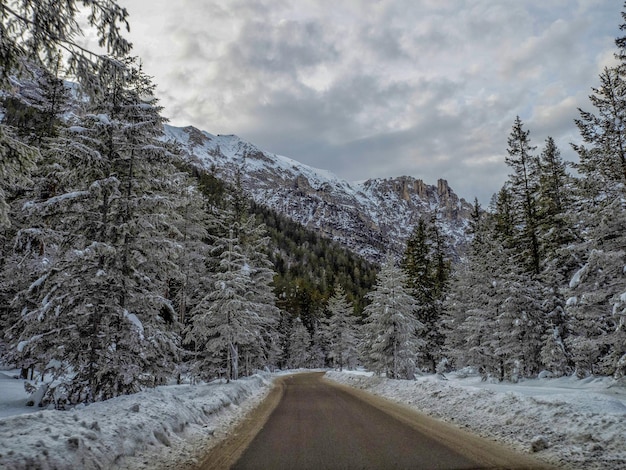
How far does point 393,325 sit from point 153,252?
63.3ft

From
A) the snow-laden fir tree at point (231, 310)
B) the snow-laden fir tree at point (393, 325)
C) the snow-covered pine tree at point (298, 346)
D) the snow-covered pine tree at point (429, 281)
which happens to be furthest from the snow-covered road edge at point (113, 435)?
the snow-covered pine tree at point (298, 346)

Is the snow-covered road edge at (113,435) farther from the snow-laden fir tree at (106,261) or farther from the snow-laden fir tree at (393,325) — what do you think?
the snow-laden fir tree at (393,325)

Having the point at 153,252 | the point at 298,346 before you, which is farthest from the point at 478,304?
the point at 298,346

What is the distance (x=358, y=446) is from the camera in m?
7.86

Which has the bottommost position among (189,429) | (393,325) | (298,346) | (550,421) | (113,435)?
(298,346)

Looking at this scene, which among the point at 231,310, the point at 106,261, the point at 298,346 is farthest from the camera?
the point at 298,346

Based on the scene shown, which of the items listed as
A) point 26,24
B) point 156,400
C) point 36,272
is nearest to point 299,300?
point 36,272

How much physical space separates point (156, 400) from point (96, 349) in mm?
4665

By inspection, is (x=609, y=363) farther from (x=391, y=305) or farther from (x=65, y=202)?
(x=65, y=202)

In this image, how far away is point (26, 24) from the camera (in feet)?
20.3

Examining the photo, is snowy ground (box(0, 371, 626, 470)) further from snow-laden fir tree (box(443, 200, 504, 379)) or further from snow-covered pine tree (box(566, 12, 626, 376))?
snow-laden fir tree (box(443, 200, 504, 379))

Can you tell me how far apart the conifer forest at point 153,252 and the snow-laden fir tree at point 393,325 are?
15 cm

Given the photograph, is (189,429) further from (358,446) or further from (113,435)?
(358,446)

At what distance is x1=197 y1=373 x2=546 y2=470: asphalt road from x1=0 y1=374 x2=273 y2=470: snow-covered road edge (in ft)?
2.84
